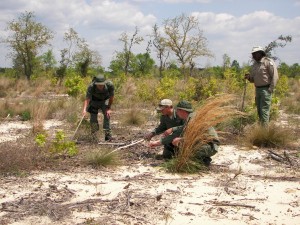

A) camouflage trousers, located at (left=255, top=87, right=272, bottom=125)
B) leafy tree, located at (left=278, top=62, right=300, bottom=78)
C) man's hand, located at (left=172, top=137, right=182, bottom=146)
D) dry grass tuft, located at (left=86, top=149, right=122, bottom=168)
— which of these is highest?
leafy tree, located at (left=278, top=62, right=300, bottom=78)

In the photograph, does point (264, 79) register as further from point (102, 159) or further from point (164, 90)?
point (164, 90)

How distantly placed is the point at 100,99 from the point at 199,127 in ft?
9.55

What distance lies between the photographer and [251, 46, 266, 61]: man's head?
24.3 feet

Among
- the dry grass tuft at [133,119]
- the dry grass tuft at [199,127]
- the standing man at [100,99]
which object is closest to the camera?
the dry grass tuft at [199,127]

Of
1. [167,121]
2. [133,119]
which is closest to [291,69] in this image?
[133,119]

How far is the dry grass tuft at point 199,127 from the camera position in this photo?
5195mm

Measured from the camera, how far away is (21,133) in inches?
329

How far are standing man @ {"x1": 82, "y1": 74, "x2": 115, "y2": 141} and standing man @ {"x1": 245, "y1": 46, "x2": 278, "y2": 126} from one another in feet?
8.92

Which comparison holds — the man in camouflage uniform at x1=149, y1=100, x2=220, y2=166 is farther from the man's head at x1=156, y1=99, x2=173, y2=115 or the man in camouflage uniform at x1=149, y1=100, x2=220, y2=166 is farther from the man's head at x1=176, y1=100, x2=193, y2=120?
the man's head at x1=156, y1=99, x2=173, y2=115

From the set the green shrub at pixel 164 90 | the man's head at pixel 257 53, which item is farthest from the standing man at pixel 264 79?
the green shrub at pixel 164 90

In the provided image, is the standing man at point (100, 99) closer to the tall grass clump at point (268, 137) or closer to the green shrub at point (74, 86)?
the tall grass clump at point (268, 137)

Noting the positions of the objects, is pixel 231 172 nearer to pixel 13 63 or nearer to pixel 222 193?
pixel 222 193

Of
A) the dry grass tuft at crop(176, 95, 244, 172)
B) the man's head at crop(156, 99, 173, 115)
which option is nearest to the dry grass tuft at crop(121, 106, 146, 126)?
the man's head at crop(156, 99, 173, 115)

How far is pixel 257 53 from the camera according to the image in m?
7.48
